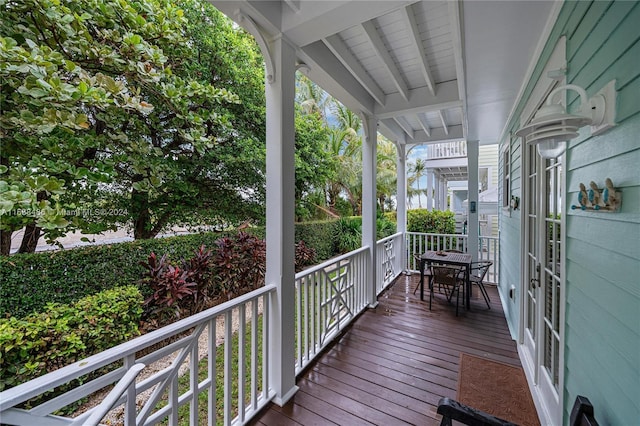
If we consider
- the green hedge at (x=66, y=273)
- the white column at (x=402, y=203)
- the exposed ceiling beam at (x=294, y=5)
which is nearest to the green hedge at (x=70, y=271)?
the green hedge at (x=66, y=273)

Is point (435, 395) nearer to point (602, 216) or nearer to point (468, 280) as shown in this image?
point (602, 216)

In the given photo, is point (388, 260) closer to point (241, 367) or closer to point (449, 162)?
point (241, 367)

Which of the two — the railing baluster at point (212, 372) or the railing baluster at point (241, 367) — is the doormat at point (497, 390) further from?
the railing baluster at point (212, 372)

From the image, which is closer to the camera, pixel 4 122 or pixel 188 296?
pixel 4 122

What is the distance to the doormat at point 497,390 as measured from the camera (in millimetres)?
2006

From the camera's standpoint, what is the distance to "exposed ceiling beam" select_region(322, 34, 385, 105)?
92.1 inches

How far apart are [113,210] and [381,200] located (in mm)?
10271

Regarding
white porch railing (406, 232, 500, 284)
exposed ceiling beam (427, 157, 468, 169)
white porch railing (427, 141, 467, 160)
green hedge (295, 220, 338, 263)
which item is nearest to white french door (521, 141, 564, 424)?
white porch railing (406, 232, 500, 284)

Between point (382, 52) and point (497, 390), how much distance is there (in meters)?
3.20

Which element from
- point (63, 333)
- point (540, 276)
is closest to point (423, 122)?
point (540, 276)

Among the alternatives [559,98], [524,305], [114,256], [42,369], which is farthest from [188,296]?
[559,98]

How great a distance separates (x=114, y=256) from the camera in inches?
130

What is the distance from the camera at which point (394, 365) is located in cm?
256

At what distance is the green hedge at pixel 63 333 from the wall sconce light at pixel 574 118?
11.6 feet
